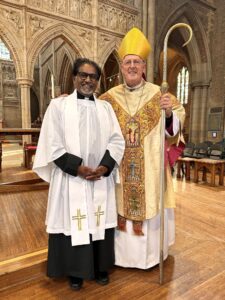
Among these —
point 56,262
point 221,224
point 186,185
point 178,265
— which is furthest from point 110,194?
point 186,185

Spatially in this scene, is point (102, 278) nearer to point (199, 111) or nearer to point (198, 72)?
point (199, 111)

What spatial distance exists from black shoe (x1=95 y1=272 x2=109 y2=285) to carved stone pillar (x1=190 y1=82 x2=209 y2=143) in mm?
12717

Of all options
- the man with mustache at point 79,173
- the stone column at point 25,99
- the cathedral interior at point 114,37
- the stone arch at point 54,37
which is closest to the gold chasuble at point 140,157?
the man with mustache at point 79,173

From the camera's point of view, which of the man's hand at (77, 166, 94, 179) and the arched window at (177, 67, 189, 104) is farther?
the arched window at (177, 67, 189, 104)

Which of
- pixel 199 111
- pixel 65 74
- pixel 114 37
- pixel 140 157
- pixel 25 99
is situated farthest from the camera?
pixel 65 74

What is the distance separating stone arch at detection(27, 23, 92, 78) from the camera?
28.2ft

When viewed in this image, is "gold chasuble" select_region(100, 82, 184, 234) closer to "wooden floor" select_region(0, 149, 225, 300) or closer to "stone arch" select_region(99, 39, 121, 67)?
"wooden floor" select_region(0, 149, 225, 300)

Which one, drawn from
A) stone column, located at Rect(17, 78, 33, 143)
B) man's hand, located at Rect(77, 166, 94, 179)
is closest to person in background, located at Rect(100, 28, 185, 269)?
man's hand, located at Rect(77, 166, 94, 179)

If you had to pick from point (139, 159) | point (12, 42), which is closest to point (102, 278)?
point (139, 159)

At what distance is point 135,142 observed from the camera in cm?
224

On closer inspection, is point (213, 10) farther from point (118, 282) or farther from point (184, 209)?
point (118, 282)

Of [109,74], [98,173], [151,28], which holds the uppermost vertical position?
[109,74]

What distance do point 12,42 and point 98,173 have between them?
8115 millimetres

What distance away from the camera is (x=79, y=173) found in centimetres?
185
